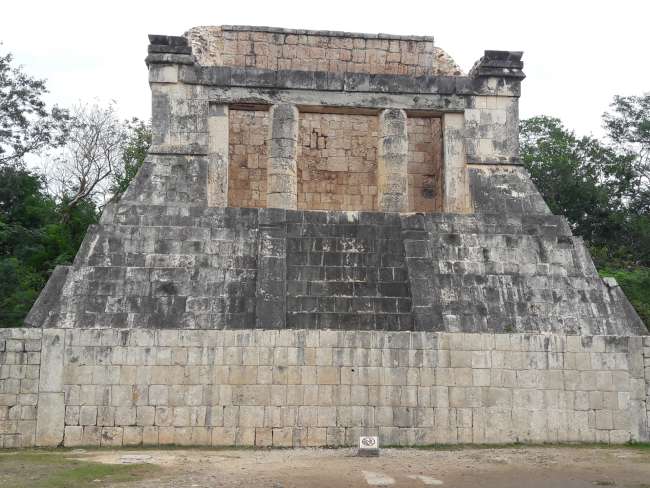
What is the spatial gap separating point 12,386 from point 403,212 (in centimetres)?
799

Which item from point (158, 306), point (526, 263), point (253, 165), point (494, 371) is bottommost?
point (494, 371)

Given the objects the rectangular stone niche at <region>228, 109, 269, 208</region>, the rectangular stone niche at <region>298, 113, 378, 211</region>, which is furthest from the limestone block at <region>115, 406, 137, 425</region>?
the rectangular stone niche at <region>298, 113, 378, 211</region>

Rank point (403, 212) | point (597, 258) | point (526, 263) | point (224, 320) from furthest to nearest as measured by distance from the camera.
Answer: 1. point (597, 258)
2. point (403, 212)
3. point (526, 263)
4. point (224, 320)

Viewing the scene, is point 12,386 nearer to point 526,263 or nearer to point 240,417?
point 240,417

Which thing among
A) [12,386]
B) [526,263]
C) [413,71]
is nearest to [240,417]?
[12,386]

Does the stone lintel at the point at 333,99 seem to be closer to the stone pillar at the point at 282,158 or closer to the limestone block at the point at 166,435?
the stone pillar at the point at 282,158

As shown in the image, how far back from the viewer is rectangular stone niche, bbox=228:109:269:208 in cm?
1909

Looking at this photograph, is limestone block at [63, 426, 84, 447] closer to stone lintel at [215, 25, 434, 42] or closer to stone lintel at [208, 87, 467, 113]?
stone lintel at [208, 87, 467, 113]

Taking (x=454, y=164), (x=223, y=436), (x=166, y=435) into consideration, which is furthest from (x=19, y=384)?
(x=454, y=164)

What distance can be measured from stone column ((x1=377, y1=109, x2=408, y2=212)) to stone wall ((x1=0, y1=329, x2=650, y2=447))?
15.0 ft

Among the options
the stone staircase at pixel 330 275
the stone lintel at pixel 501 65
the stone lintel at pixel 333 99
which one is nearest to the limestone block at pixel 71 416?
the stone staircase at pixel 330 275

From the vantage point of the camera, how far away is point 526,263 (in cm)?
1424

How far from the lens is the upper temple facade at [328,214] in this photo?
13.2 meters

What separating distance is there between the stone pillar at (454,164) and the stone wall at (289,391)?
5.03 meters
